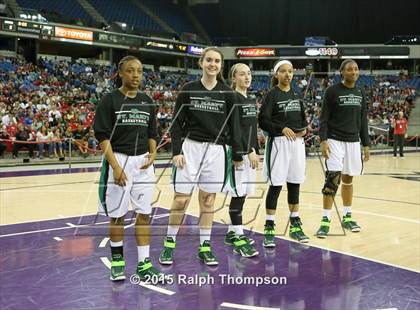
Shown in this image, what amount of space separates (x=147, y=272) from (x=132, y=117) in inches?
51.3

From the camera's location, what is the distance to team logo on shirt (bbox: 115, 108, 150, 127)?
3.60 metres

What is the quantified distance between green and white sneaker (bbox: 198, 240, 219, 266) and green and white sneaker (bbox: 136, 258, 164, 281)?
54cm

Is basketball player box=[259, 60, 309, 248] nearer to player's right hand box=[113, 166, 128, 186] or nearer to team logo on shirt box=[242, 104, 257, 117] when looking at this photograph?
team logo on shirt box=[242, 104, 257, 117]

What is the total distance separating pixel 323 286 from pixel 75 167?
1020 centimetres

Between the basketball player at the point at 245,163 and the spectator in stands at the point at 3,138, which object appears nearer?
the basketball player at the point at 245,163

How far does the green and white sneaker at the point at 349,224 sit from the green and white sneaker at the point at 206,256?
210 cm

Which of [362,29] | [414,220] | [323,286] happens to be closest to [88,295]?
[323,286]

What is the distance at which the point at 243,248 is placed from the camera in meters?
4.47

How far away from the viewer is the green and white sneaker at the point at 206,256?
4.12 metres

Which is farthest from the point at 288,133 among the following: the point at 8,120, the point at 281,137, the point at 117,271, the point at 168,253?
the point at 8,120

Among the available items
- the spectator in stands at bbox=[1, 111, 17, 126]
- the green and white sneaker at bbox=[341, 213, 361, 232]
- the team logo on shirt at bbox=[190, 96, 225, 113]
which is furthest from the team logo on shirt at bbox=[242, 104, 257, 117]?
the spectator in stands at bbox=[1, 111, 17, 126]

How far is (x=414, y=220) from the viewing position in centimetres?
604

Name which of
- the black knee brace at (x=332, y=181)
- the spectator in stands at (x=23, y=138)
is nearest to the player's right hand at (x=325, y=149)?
the black knee brace at (x=332, y=181)

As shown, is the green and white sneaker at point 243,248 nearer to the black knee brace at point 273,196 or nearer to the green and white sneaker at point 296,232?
the black knee brace at point 273,196
